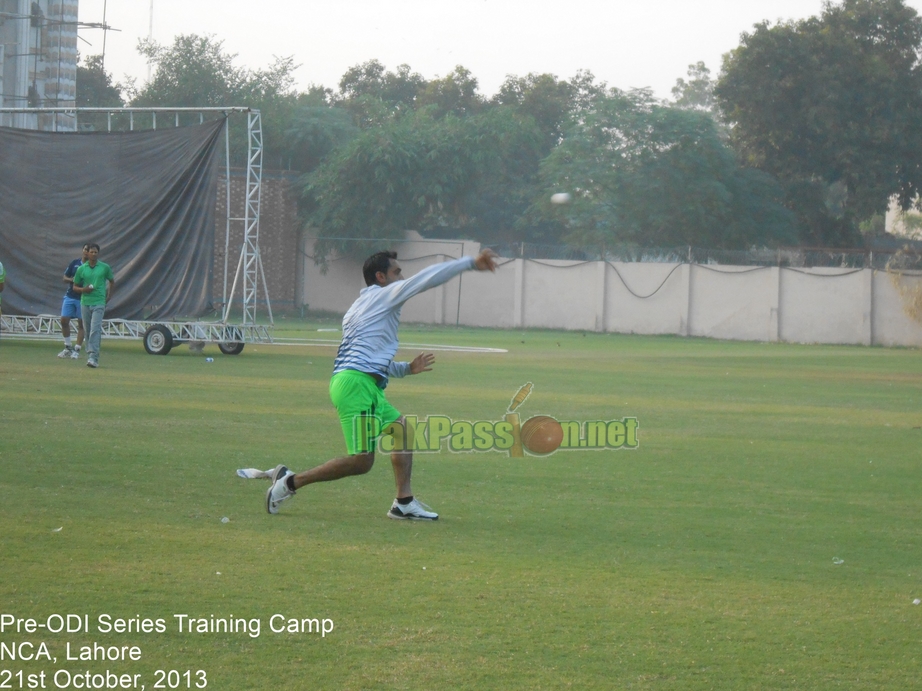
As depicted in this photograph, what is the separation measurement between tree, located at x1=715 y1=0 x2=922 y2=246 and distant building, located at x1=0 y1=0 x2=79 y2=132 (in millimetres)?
28435

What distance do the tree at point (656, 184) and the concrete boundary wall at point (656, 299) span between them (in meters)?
7.48

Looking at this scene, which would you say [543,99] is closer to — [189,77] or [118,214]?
[189,77]

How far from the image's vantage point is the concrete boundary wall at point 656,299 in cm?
3962

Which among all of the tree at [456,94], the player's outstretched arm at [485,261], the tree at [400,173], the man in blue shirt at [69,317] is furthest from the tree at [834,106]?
the player's outstretched arm at [485,261]

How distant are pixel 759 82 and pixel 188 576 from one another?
4846 centimetres

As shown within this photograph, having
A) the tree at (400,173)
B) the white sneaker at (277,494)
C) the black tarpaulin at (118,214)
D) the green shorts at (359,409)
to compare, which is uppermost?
the tree at (400,173)

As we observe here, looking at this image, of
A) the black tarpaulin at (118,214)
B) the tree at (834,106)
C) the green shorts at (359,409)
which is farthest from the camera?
the tree at (834,106)

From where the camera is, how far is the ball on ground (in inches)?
438

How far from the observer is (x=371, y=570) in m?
6.41

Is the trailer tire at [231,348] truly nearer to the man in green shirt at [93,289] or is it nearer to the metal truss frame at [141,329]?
the metal truss frame at [141,329]

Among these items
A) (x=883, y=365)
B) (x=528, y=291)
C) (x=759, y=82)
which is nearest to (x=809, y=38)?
(x=759, y=82)

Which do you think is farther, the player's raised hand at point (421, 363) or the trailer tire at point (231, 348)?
the trailer tire at point (231, 348)

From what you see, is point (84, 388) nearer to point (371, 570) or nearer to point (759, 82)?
point (371, 570)

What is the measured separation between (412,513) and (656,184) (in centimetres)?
4461
